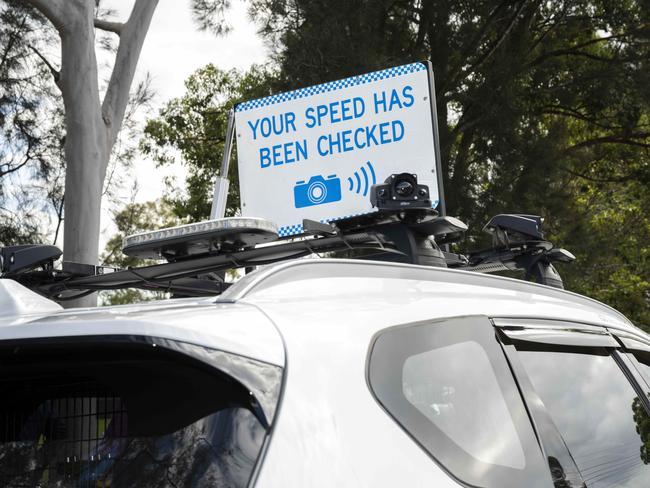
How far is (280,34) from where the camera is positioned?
12805mm

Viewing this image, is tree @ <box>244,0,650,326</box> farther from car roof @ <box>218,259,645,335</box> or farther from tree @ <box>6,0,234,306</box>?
car roof @ <box>218,259,645,335</box>

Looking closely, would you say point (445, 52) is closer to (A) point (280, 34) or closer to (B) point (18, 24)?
(A) point (280, 34)

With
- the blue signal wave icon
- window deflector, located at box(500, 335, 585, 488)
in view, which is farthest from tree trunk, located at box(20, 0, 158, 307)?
window deflector, located at box(500, 335, 585, 488)

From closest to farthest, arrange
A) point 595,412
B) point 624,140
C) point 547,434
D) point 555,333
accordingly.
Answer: point 547,434
point 555,333
point 595,412
point 624,140

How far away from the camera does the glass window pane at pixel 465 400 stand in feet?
5.48

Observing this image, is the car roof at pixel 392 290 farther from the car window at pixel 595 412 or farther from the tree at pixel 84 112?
the tree at pixel 84 112

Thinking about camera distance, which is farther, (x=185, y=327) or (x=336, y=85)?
(x=336, y=85)

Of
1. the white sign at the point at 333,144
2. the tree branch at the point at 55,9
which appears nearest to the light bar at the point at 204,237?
the white sign at the point at 333,144

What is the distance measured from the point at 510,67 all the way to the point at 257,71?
3.65 meters

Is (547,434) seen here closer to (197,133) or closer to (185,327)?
(185,327)

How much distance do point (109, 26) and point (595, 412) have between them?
29.4 feet

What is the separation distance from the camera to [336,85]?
15.4ft

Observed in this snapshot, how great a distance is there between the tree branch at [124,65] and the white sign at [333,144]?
494 cm

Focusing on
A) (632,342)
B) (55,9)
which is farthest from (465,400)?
(55,9)
